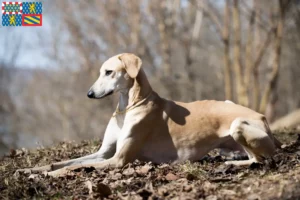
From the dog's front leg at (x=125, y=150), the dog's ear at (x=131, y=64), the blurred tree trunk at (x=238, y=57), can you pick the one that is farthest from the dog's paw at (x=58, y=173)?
the blurred tree trunk at (x=238, y=57)

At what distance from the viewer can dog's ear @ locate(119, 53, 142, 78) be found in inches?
221

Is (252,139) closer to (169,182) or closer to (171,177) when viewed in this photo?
(171,177)

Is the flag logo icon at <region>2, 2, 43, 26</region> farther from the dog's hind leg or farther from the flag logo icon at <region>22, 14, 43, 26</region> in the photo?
the dog's hind leg

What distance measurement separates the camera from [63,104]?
36.5m

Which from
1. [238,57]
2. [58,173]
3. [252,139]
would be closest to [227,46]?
[238,57]

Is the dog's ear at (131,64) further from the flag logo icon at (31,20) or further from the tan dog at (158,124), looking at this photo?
the flag logo icon at (31,20)

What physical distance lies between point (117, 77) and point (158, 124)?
687 millimetres

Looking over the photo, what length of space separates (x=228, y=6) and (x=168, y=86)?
35.1ft

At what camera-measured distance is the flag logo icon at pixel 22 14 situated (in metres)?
10.4

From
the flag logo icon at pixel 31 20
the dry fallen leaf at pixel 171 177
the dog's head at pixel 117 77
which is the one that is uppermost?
the flag logo icon at pixel 31 20

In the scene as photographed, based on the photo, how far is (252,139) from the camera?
17.9ft

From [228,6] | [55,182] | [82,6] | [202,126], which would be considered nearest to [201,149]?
[202,126]

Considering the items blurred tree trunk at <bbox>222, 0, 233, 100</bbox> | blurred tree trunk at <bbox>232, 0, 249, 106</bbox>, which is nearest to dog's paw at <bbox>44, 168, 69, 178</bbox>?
blurred tree trunk at <bbox>232, 0, 249, 106</bbox>

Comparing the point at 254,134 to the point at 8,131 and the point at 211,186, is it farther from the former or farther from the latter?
the point at 8,131
